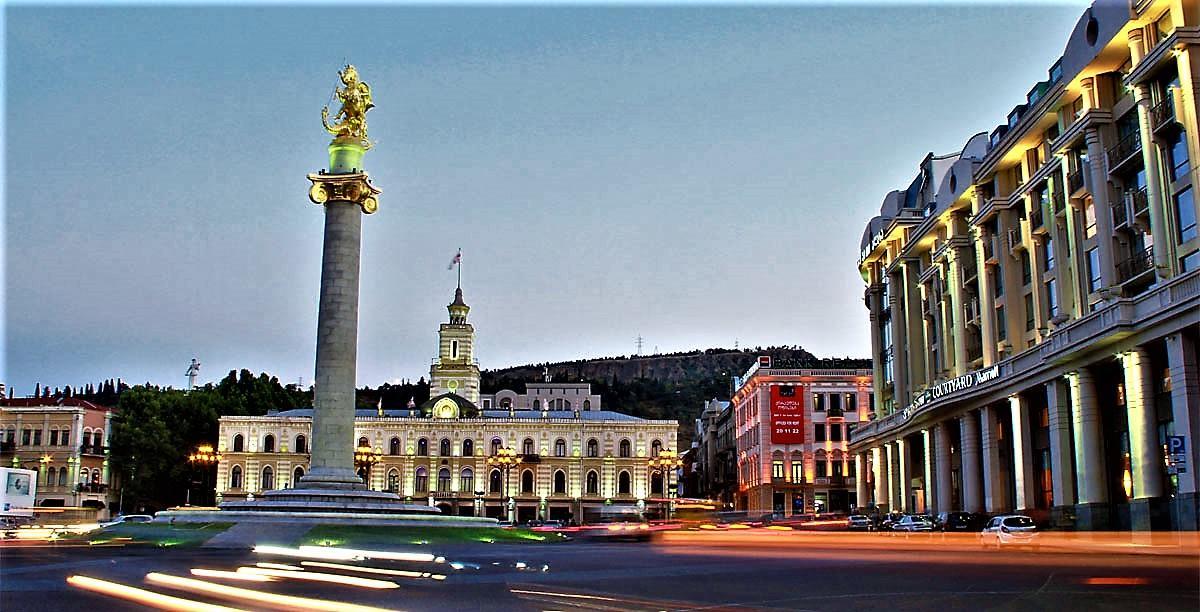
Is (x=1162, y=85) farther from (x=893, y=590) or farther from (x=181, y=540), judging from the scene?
(x=181, y=540)

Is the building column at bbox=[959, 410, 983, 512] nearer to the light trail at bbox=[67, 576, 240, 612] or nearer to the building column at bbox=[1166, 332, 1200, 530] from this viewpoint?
the building column at bbox=[1166, 332, 1200, 530]

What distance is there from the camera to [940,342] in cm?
6788

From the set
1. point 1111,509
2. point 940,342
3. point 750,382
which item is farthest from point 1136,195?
point 750,382

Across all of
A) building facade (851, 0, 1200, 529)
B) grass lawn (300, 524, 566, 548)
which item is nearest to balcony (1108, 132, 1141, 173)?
building facade (851, 0, 1200, 529)

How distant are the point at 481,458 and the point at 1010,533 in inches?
3376

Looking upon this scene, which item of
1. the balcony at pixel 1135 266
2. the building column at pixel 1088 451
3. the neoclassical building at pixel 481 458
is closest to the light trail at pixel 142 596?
the balcony at pixel 1135 266

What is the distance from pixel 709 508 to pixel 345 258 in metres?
44.4

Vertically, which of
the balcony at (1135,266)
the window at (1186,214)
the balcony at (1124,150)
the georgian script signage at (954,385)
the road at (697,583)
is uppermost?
the balcony at (1124,150)

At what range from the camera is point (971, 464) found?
6019 cm

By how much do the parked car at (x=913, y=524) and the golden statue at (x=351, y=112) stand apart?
32.9 metres

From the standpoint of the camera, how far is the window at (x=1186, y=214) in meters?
39.8

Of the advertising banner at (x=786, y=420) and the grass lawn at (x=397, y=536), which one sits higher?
the advertising banner at (x=786, y=420)

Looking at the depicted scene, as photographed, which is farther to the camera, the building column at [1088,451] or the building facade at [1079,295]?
the building column at [1088,451]

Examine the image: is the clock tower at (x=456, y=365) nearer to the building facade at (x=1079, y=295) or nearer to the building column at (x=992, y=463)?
the building facade at (x=1079, y=295)
